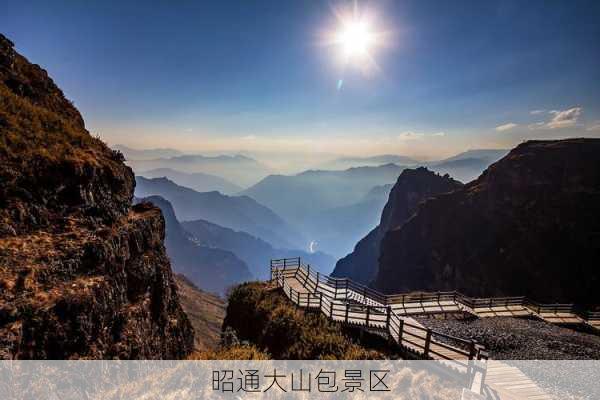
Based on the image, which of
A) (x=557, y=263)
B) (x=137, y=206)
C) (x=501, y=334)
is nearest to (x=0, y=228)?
(x=137, y=206)

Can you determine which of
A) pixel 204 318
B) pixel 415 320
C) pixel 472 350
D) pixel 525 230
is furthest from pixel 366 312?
pixel 204 318

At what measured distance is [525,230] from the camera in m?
74.6

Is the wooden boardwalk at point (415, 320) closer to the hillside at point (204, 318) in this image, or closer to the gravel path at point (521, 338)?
the gravel path at point (521, 338)

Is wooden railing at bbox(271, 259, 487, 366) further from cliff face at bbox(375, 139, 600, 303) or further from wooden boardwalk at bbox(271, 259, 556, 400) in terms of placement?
Answer: cliff face at bbox(375, 139, 600, 303)

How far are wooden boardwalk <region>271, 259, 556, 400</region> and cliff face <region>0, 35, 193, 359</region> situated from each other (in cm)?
949

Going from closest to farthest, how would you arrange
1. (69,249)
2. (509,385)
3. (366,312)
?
(509,385) < (69,249) < (366,312)

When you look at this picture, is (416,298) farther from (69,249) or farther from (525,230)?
(525,230)

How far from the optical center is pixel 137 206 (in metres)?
25.4

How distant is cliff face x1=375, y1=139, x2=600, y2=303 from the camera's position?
64.1m

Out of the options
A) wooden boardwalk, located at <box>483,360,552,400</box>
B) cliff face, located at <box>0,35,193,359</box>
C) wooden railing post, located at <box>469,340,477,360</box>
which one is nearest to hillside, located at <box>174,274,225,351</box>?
cliff face, located at <box>0,35,193,359</box>

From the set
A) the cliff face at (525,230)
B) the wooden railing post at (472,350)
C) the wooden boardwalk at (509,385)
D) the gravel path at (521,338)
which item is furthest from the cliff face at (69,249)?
the cliff face at (525,230)

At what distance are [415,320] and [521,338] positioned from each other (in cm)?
540

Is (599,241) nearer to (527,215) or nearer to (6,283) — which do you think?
(527,215)

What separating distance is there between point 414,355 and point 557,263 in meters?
74.8
